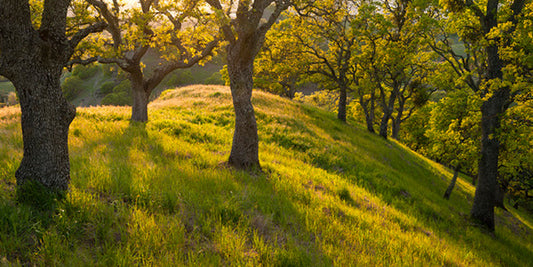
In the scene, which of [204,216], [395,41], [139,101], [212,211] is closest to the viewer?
[204,216]

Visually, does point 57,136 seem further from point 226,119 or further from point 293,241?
point 226,119

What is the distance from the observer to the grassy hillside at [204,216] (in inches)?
131

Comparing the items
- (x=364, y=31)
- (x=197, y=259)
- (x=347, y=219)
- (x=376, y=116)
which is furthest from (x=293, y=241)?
(x=376, y=116)

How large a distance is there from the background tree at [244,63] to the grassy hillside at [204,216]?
2.81 feet

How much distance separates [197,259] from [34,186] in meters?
3.04

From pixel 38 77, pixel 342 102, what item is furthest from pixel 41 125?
pixel 342 102

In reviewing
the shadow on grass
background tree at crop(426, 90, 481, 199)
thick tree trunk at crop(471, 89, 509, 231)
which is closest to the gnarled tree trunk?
the shadow on grass

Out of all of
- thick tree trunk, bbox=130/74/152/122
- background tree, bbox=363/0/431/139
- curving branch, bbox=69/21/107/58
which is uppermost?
background tree, bbox=363/0/431/139

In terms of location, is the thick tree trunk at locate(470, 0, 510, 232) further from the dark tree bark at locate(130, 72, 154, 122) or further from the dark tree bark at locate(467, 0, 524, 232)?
the dark tree bark at locate(130, 72, 154, 122)

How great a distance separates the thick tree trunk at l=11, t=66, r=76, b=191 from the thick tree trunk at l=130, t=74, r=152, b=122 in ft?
29.9

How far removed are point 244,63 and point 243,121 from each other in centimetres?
199

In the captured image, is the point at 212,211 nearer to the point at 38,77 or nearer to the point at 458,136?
the point at 38,77

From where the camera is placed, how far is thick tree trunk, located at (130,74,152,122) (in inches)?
506

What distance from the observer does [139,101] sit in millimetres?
13039
